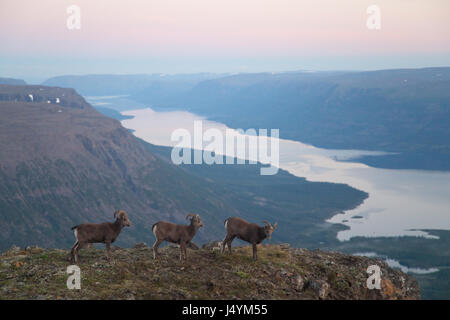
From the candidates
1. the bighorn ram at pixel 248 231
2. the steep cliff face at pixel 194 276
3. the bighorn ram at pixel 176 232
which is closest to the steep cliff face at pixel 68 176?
the steep cliff face at pixel 194 276

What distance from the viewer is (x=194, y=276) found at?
21766 mm

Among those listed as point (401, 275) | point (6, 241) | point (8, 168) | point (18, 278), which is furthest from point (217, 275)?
point (8, 168)

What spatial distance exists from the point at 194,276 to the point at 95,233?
5239 millimetres

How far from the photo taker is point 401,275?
2866 centimetres

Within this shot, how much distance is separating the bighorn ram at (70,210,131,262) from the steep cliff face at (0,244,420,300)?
0.84m

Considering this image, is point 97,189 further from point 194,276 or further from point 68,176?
point 194,276

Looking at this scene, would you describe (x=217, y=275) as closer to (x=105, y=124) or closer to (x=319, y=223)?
(x=319, y=223)

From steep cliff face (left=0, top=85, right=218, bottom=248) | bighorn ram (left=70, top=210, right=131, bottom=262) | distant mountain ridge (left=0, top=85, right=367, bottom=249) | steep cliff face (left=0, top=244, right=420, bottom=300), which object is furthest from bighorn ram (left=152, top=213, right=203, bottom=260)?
distant mountain ridge (left=0, top=85, right=367, bottom=249)

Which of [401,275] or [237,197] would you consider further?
[237,197]

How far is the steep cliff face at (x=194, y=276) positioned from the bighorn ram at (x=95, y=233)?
0.84 m

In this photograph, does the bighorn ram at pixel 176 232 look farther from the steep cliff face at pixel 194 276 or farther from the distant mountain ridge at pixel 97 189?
the distant mountain ridge at pixel 97 189

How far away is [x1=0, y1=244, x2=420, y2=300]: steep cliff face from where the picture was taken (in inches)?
779

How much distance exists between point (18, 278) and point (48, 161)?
127 m

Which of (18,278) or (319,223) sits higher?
(18,278)
